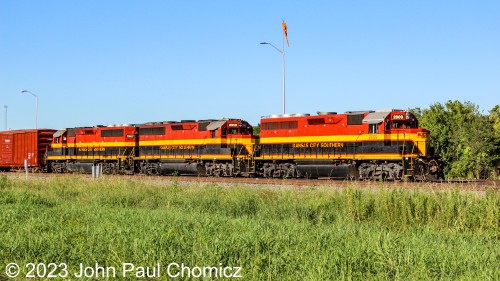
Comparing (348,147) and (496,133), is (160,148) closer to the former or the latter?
(348,147)

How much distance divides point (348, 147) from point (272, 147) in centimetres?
478

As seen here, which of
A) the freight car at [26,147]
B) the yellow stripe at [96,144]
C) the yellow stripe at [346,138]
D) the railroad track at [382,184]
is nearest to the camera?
the railroad track at [382,184]

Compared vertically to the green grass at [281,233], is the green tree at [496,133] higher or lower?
higher

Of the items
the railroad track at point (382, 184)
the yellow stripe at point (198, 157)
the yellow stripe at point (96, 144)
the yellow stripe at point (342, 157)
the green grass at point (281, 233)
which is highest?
the yellow stripe at point (96, 144)

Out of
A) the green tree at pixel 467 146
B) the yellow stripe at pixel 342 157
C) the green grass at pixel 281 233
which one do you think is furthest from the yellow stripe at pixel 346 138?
the green tree at pixel 467 146

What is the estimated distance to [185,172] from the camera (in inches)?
1378

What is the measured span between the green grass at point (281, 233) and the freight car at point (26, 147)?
92.9 ft

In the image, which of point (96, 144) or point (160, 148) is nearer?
point (160, 148)

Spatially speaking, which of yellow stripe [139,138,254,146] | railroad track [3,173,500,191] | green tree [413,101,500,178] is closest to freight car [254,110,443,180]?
yellow stripe [139,138,254,146]

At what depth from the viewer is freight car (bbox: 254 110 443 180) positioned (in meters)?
26.0

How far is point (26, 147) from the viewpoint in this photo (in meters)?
44.9

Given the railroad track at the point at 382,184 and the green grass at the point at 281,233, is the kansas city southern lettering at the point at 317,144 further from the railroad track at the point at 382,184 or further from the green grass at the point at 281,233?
the green grass at the point at 281,233

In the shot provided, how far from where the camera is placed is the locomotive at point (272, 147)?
2636 centimetres

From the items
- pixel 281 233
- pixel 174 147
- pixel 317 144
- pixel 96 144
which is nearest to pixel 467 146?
pixel 317 144
